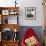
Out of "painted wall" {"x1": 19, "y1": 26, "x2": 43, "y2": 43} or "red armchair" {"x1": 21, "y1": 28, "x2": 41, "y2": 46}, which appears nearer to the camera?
"red armchair" {"x1": 21, "y1": 28, "x2": 41, "y2": 46}

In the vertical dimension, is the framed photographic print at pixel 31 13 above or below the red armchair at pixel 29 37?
above

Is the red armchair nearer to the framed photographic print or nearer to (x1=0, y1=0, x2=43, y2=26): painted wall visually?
(x1=0, y1=0, x2=43, y2=26): painted wall

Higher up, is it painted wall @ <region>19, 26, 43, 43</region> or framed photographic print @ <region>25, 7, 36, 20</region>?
framed photographic print @ <region>25, 7, 36, 20</region>

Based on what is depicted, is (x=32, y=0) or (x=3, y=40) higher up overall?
(x=32, y=0)

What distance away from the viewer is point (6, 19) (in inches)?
234

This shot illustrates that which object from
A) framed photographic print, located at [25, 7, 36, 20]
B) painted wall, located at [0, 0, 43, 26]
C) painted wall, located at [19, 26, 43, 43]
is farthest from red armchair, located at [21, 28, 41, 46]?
framed photographic print, located at [25, 7, 36, 20]

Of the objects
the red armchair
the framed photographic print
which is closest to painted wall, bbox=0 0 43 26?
the framed photographic print

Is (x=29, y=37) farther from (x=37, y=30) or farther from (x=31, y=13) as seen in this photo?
(x=31, y=13)

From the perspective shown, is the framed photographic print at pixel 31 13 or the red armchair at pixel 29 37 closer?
the red armchair at pixel 29 37

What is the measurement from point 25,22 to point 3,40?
1072mm

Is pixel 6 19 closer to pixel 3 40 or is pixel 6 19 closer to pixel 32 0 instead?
pixel 3 40

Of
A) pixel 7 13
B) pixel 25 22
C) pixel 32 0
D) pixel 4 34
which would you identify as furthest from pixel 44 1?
pixel 4 34

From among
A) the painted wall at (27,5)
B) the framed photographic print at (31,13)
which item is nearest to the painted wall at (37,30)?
the painted wall at (27,5)

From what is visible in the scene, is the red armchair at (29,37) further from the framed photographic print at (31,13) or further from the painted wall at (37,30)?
the framed photographic print at (31,13)
